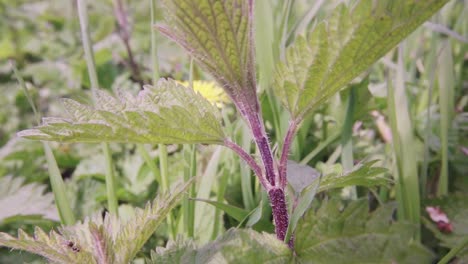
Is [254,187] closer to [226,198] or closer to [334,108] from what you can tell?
[226,198]

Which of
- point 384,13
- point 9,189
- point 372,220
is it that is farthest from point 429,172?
point 9,189

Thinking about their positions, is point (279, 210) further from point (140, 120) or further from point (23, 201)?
point (23, 201)

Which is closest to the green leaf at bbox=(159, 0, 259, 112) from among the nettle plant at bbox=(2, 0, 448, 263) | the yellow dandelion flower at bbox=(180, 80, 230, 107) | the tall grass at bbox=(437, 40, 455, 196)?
the nettle plant at bbox=(2, 0, 448, 263)

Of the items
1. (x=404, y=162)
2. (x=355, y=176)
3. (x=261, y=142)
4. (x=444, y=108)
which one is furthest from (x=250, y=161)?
(x=444, y=108)

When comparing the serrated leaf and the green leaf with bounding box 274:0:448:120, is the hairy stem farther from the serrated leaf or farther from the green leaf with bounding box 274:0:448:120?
the serrated leaf

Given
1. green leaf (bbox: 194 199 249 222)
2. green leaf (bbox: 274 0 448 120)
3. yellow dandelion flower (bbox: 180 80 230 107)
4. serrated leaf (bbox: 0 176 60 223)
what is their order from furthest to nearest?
yellow dandelion flower (bbox: 180 80 230 107)
serrated leaf (bbox: 0 176 60 223)
green leaf (bbox: 194 199 249 222)
green leaf (bbox: 274 0 448 120)

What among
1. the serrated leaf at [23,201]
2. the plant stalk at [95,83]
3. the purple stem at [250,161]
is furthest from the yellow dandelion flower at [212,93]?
the purple stem at [250,161]

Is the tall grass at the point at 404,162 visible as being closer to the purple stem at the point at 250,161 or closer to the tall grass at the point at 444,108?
the tall grass at the point at 444,108
